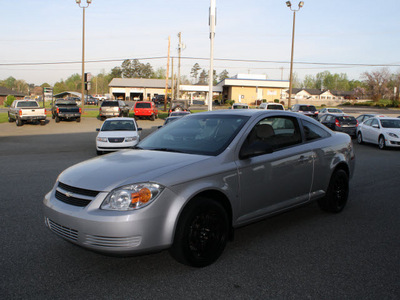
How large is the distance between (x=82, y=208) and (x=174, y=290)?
1156 millimetres

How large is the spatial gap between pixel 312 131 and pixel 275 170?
132cm

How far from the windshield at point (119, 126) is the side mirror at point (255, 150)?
11549 millimetres

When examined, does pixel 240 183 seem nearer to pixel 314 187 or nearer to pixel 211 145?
pixel 211 145

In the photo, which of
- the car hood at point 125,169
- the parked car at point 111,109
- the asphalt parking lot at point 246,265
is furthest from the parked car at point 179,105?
the car hood at point 125,169

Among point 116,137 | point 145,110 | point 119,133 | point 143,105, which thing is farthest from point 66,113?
point 116,137

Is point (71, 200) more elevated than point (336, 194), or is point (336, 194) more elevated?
point (71, 200)

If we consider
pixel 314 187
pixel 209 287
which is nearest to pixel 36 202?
pixel 209 287

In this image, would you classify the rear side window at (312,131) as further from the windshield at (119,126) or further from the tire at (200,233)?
the windshield at (119,126)

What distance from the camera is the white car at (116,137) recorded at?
13.9 metres

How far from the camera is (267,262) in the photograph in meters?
3.98

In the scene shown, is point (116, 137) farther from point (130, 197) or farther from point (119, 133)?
point (130, 197)

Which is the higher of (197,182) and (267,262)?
(197,182)

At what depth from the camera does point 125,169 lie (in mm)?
3787

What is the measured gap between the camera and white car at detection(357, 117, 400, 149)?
16.0 m
